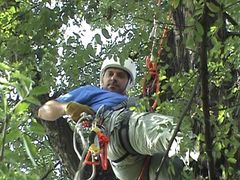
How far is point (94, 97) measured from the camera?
348 centimetres

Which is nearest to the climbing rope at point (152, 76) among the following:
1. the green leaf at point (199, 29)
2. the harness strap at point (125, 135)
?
the harness strap at point (125, 135)

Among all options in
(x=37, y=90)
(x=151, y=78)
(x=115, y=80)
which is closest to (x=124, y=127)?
(x=151, y=78)

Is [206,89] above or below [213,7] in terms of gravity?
below

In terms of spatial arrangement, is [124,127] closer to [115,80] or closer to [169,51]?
[169,51]

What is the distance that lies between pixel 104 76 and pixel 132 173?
939 mm

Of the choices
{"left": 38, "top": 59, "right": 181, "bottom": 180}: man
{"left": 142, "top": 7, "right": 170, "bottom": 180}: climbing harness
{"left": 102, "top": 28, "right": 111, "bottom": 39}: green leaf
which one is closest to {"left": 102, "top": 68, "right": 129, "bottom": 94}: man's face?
{"left": 38, "top": 59, "right": 181, "bottom": 180}: man

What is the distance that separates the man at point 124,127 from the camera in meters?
2.74

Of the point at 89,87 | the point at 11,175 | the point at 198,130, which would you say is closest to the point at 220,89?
the point at 198,130

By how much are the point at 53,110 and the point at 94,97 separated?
0.25m

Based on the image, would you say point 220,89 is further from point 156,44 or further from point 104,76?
point 104,76

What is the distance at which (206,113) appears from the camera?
7.32ft

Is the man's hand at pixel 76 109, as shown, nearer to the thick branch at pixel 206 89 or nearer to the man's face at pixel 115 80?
the man's face at pixel 115 80

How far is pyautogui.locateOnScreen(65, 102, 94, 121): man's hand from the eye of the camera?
10.4ft

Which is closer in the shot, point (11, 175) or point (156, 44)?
point (11, 175)
